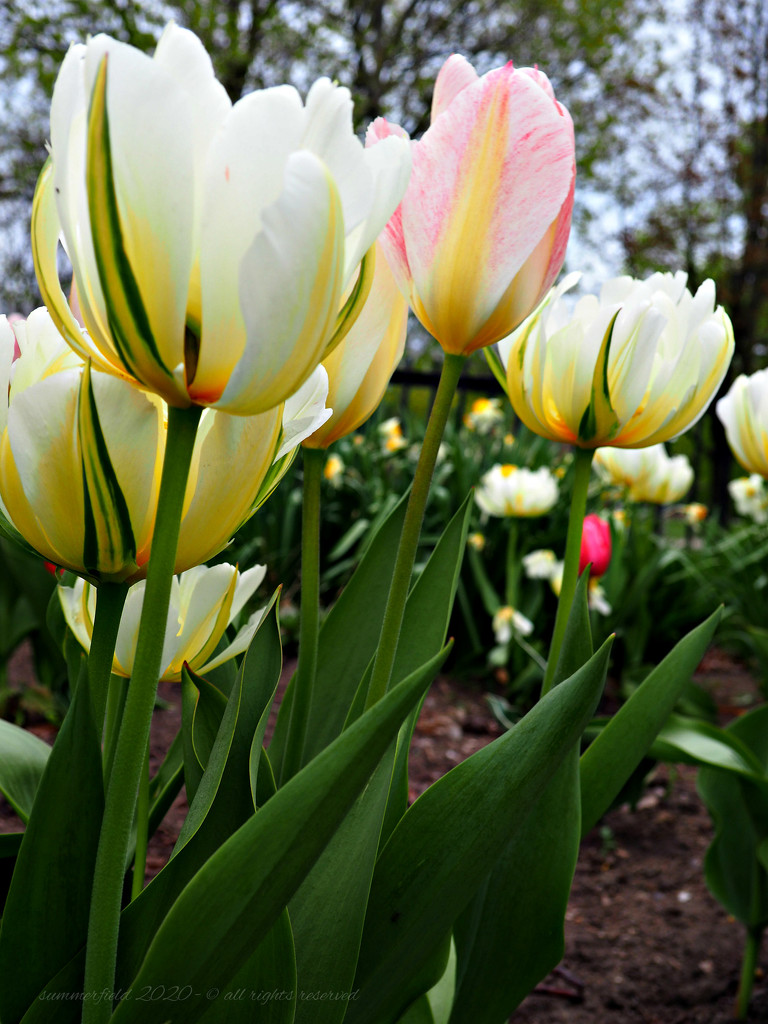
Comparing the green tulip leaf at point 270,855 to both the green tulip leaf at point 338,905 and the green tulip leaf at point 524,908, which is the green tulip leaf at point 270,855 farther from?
the green tulip leaf at point 524,908

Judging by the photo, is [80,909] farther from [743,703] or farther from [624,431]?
[743,703]

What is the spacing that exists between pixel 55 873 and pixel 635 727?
1.33 feet

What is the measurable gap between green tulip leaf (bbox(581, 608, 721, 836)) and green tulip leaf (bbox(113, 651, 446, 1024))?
320 millimetres

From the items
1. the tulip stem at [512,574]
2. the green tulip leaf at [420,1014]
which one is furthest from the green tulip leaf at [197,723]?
the tulip stem at [512,574]

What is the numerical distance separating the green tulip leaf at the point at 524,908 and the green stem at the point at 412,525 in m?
0.17

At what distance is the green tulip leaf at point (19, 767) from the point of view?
1.86 feet

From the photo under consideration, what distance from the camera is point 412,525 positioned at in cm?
49

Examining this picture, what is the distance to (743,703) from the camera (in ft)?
9.20

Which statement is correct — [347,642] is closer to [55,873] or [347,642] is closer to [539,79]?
[55,873]

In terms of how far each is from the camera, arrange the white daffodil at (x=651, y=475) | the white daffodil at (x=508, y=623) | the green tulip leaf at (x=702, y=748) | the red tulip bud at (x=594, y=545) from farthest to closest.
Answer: the white daffodil at (x=651, y=475), the white daffodil at (x=508, y=623), the red tulip bud at (x=594, y=545), the green tulip leaf at (x=702, y=748)

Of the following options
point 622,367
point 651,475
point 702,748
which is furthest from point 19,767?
point 651,475

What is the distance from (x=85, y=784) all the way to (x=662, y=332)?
509mm

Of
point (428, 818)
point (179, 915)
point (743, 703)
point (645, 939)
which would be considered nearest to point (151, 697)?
point (179, 915)

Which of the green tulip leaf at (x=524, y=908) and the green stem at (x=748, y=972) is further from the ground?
the green tulip leaf at (x=524, y=908)
